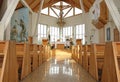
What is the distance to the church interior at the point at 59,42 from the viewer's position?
2.58m

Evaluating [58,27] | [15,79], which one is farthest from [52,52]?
[15,79]

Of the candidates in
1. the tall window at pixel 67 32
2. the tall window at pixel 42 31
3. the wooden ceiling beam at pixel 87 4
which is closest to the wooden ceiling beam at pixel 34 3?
the tall window at pixel 42 31

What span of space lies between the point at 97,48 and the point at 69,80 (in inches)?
42.1

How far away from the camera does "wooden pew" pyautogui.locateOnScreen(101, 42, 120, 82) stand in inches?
86.4

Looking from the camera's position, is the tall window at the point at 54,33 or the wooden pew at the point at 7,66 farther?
Result: the tall window at the point at 54,33

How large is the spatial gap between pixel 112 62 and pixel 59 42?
12867 millimetres

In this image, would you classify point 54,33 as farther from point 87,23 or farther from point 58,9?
point 87,23

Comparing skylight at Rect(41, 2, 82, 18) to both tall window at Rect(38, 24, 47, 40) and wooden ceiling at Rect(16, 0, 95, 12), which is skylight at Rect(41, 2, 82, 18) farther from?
tall window at Rect(38, 24, 47, 40)

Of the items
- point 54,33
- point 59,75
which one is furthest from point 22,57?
point 54,33

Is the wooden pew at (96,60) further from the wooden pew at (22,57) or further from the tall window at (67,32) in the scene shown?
the tall window at (67,32)

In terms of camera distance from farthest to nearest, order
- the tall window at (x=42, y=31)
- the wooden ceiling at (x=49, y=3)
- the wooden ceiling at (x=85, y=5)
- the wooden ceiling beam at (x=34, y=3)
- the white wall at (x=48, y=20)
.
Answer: the tall window at (x=42, y=31) → the white wall at (x=48, y=20) → the wooden ceiling beam at (x=34, y=3) → the wooden ceiling at (x=49, y=3) → the wooden ceiling at (x=85, y=5)

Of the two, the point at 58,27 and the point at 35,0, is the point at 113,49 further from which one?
the point at 58,27

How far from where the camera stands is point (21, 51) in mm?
3936

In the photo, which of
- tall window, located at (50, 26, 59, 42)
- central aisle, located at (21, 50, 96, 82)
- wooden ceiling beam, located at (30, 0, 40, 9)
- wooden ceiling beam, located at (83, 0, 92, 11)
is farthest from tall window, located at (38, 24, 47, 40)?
central aisle, located at (21, 50, 96, 82)
